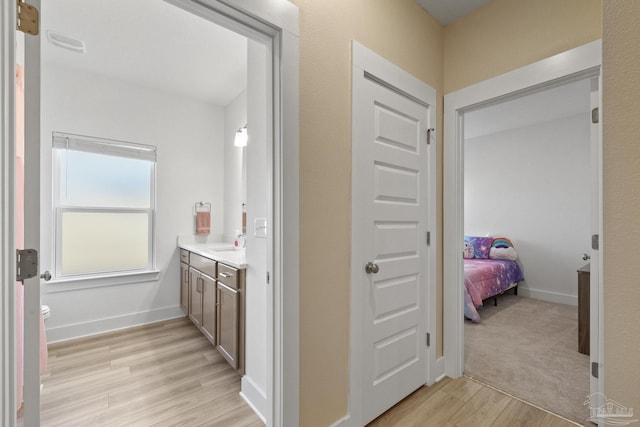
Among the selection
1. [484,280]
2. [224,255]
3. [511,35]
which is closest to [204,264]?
[224,255]

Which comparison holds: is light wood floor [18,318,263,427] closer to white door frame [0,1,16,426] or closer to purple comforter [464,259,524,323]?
white door frame [0,1,16,426]

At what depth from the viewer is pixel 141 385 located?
6.72 ft

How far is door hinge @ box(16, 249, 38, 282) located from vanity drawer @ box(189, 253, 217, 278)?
1.56 metres

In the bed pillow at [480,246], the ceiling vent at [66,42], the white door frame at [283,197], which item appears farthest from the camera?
the bed pillow at [480,246]

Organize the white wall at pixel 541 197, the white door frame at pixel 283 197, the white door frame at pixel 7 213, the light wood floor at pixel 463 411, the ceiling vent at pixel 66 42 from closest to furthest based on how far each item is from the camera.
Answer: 1. the white door frame at pixel 7 213
2. the white door frame at pixel 283 197
3. the light wood floor at pixel 463 411
4. the ceiling vent at pixel 66 42
5. the white wall at pixel 541 197

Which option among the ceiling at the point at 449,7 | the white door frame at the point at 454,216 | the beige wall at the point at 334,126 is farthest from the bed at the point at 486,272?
the ceiling at the point at 449,7

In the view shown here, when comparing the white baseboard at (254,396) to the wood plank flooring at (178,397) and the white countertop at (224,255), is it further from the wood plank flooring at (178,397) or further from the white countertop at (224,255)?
the white countertop at (224,255)

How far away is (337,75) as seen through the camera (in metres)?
1.49

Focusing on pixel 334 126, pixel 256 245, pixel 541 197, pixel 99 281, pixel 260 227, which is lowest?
pixel 99 281

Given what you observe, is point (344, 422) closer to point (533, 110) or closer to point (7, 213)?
point (7, 213)

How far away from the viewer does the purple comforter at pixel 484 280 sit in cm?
334

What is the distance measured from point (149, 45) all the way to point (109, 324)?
9.29ft

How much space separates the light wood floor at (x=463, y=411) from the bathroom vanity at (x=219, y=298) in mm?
1090

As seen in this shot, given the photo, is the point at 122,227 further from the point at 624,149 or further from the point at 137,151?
the point at 624,149
